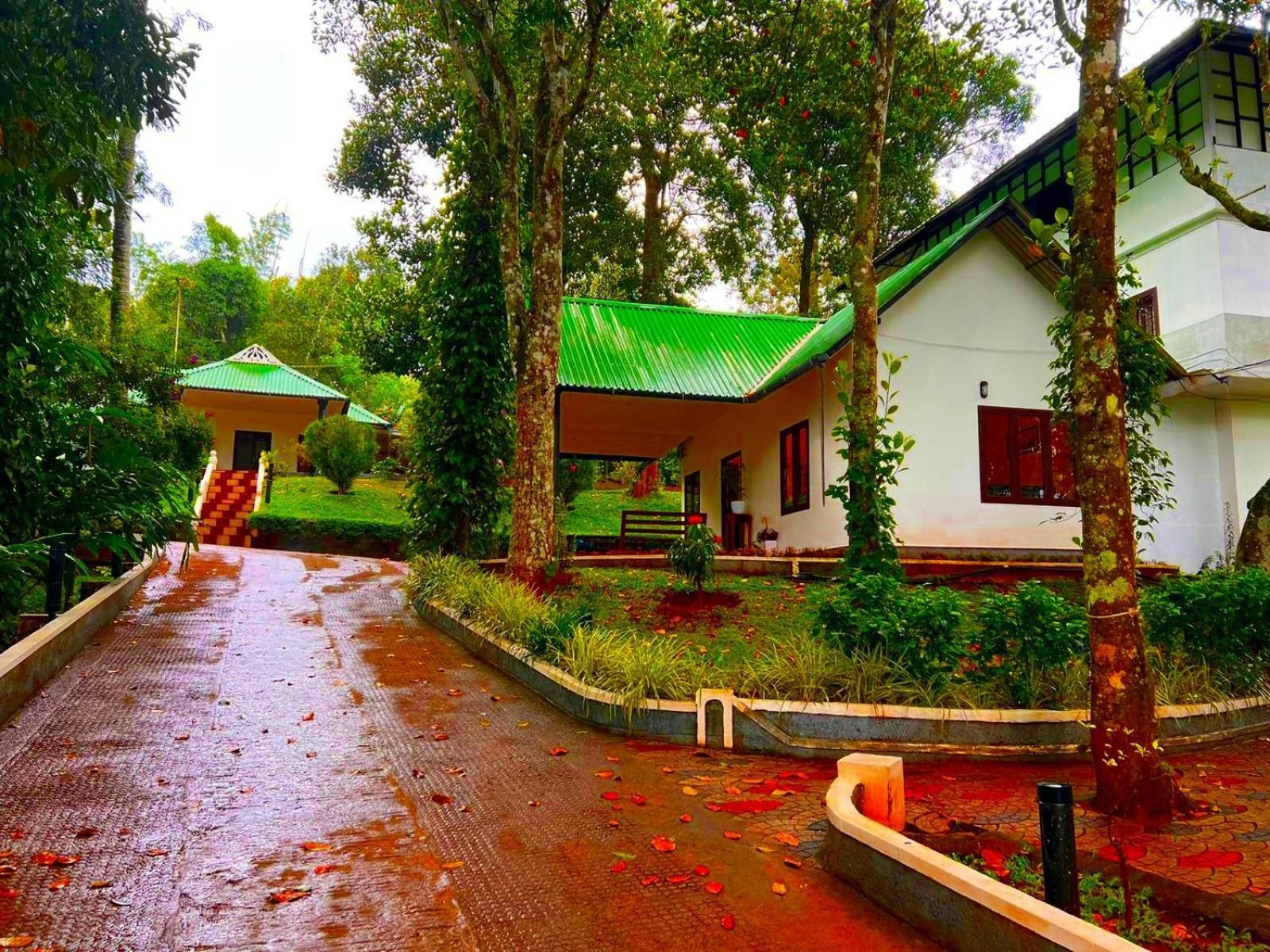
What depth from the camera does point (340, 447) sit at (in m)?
23.1

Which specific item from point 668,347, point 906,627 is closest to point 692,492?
point 668,347

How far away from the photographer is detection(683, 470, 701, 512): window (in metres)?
20.0

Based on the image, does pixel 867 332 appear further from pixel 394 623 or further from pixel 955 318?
pixel 394 623

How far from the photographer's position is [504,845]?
13.3 feet

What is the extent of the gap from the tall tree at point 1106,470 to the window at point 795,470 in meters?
9.05

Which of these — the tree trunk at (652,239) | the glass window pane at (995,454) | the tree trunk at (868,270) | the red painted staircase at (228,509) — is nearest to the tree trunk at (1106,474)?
the tree trunk at (868,270)

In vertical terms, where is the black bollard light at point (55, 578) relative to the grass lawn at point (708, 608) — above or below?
above

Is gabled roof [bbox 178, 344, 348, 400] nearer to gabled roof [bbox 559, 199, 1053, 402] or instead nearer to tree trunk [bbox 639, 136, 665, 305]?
tree trunk [bbox 639, 136, 665, 305]

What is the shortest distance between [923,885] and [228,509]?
2150 centimetres

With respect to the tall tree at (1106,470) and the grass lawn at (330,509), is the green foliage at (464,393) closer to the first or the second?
the grass lawn at (330,509)

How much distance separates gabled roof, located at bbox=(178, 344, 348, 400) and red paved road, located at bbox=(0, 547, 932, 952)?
21.9 meters

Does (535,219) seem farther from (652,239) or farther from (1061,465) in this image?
(652,239)

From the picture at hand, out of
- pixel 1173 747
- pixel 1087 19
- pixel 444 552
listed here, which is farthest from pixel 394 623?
pixel 1087 19

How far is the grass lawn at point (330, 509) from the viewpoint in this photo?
64.2ft
